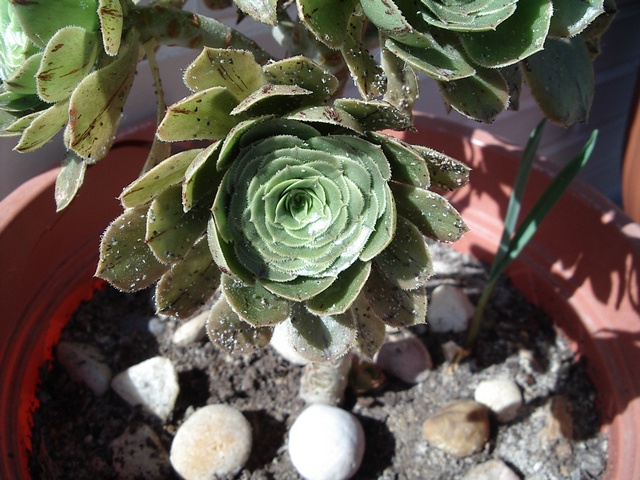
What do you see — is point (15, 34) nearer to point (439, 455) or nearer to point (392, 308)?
point (392, 308)

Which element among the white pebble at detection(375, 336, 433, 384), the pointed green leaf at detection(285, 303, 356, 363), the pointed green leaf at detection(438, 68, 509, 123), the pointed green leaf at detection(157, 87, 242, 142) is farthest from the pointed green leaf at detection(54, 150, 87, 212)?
the white pebble at detection(375, 336, 433, 384)

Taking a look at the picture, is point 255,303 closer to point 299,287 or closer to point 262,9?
point 299,287

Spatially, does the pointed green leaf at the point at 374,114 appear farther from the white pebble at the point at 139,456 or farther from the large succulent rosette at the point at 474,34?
the white pebble at the point at 139,456

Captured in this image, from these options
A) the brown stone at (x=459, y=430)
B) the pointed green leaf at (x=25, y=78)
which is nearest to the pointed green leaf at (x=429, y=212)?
the pointed green leaf at (x=25, y=78)

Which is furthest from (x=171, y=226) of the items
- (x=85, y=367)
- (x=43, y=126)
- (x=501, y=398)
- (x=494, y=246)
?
(x=494, y=246)

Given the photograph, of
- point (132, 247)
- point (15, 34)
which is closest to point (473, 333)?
point (132, 247)
